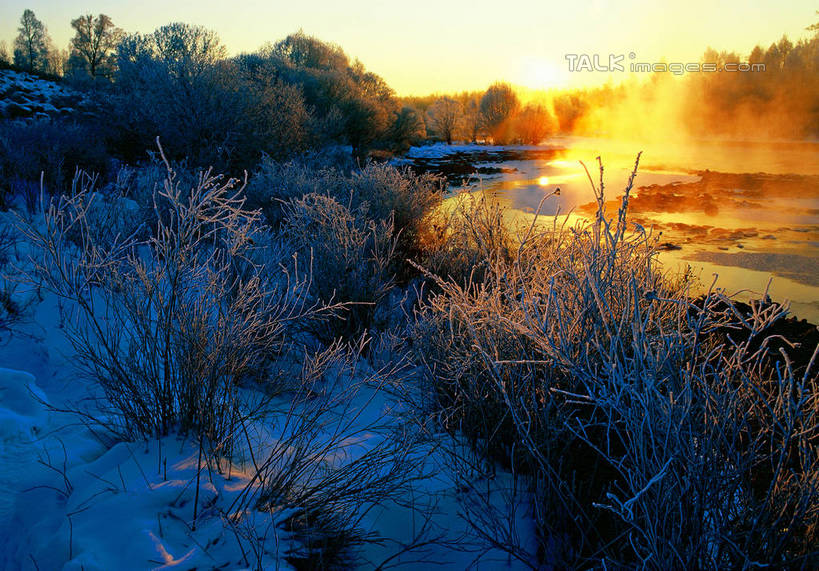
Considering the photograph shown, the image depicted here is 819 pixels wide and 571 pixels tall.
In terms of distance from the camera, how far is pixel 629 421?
1811mm

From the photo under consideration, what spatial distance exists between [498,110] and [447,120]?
264 inches

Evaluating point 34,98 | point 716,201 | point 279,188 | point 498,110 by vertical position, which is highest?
point 498,110

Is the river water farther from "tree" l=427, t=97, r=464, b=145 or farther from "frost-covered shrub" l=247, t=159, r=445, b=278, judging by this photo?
"tree" l=427, t=97, r=464, b=145

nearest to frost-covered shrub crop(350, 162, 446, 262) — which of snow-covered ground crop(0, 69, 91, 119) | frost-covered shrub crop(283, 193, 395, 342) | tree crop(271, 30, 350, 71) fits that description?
frost-covered shrub crop(283, 193, 395, 342)

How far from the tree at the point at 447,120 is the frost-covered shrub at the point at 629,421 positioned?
136 ft

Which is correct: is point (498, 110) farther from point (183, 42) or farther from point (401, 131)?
point (183, 42)

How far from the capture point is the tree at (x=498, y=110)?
153 ft

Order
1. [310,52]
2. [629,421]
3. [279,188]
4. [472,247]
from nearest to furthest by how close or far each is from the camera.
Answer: [629,421], [472,247], [279,188], [310,52]

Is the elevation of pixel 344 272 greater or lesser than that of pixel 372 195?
lesser

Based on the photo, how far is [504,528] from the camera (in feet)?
8.11

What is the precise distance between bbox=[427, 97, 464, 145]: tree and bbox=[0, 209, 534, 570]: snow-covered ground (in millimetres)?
41665

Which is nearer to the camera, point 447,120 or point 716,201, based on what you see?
point 716,201

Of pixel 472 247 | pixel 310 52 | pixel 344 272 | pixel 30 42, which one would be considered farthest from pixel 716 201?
pixel 30 42

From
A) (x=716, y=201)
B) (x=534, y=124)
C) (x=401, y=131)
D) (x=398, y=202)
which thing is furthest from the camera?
(x=534, y=124)
